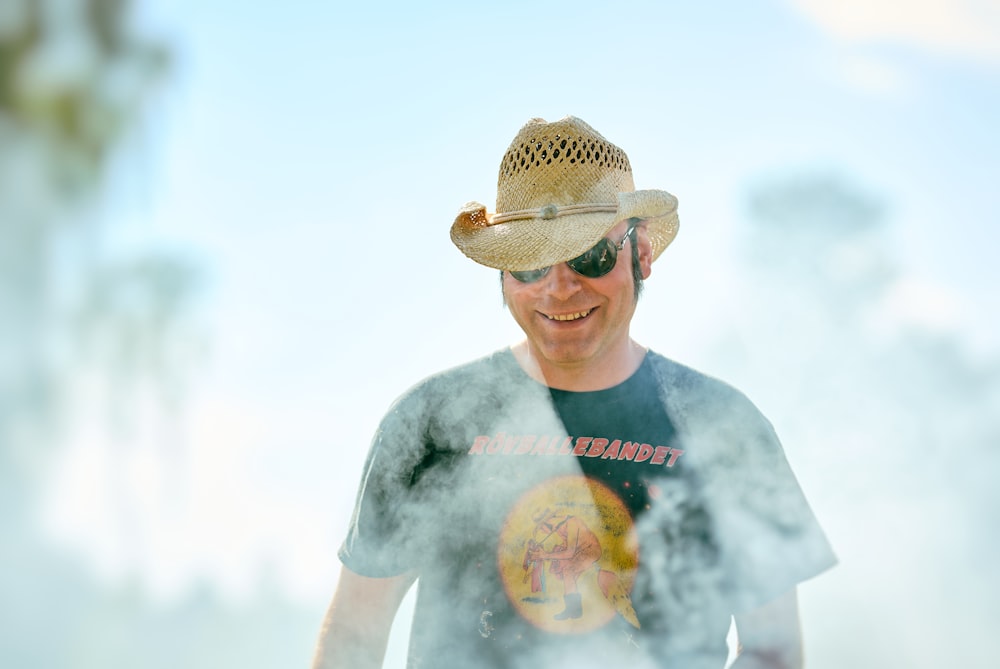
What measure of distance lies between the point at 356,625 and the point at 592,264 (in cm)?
125

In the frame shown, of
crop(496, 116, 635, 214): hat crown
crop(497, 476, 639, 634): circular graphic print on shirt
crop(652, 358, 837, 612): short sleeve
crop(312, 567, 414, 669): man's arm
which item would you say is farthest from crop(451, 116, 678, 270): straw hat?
crop(312, 567, 414, 669): man's arm

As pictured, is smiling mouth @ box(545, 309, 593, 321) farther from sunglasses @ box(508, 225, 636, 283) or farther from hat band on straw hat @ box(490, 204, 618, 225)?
hat band on straw hat @ box(490, 204, 618, 225)

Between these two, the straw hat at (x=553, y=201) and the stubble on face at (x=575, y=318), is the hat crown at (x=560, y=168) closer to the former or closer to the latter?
the straw hat at (x=553, y=201)

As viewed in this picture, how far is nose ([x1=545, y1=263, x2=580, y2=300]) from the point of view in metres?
3.06

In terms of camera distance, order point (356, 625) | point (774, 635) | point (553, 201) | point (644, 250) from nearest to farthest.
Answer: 1. point (774, 635)
2. point (356, 625)
3. point (553, 201)
4. point (644, 250)

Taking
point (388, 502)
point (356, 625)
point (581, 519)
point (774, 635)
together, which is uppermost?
point (388, 502)

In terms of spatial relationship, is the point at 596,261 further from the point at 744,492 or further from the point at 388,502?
the point at 388,502

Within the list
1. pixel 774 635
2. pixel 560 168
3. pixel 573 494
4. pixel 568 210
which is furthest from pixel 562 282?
pixel 774 635

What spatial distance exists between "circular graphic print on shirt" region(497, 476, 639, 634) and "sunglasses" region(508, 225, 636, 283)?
0.59m

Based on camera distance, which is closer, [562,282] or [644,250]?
[562,282]

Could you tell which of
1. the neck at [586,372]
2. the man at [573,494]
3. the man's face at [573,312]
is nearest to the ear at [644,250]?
the man at [573,494]

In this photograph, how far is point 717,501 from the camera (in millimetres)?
3158

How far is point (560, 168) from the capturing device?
3.22m

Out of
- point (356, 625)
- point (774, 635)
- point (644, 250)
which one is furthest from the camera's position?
point (644, 250)
